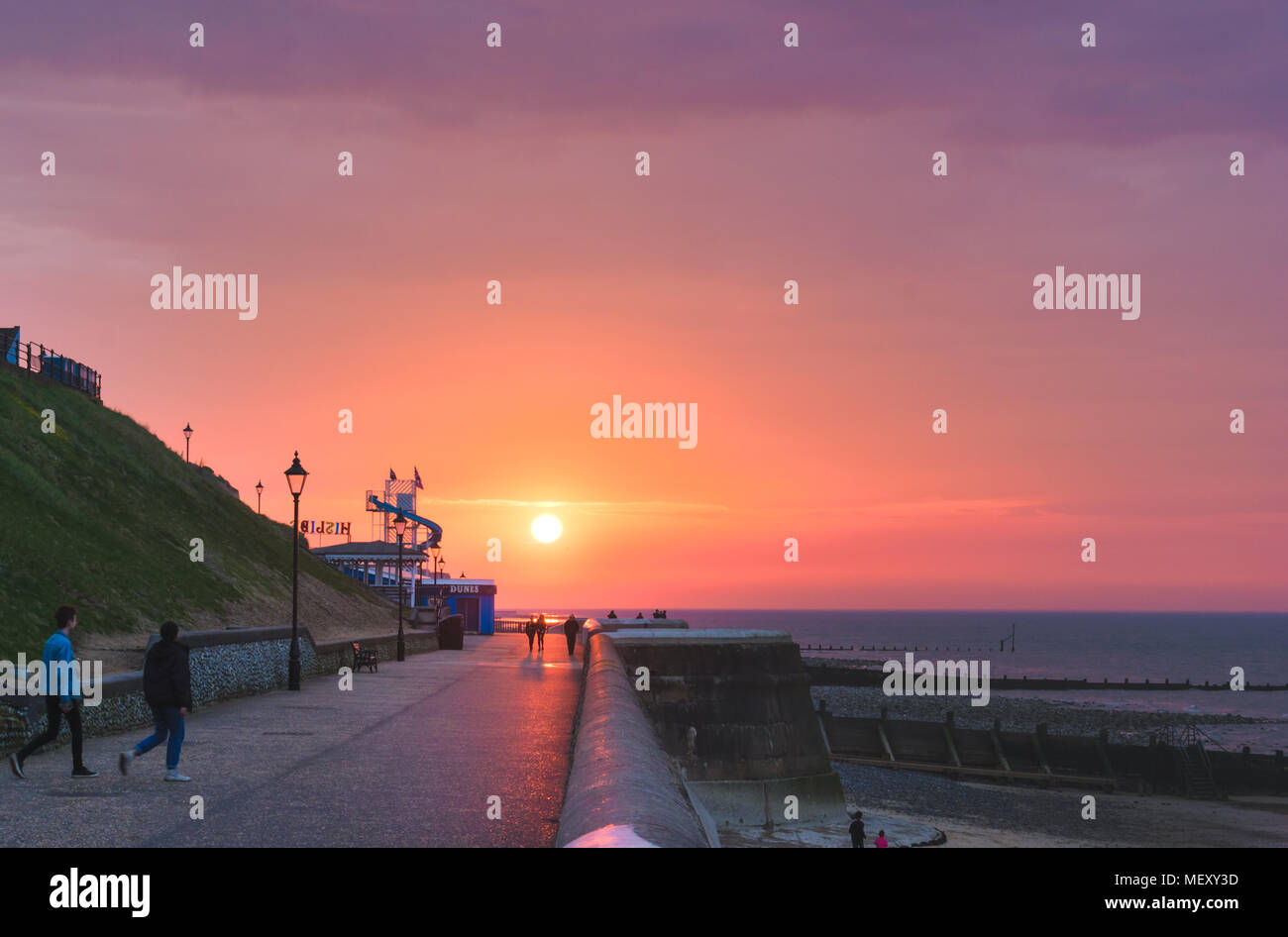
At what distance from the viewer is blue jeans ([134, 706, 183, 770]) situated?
12469mm

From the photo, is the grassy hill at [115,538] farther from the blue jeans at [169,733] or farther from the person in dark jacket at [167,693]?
the person in dark jacket at [167,693]

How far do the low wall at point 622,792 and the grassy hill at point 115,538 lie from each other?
21.4 meters

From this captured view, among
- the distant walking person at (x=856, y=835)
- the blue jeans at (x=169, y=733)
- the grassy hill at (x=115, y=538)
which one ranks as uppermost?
the grassy hill at (x=115, y=538)

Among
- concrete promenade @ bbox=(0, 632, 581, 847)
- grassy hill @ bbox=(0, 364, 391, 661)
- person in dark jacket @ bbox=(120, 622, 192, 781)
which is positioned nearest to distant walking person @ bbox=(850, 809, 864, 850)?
concrete promenade @ bbox=(0, 632, 581, 847)

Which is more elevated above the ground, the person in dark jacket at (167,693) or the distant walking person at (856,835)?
the person in dark jacket at (167,693)

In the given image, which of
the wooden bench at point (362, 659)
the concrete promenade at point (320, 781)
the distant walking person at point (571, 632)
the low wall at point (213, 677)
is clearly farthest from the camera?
the distant walking person at point (571, 632)

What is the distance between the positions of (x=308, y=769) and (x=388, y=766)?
95 cm

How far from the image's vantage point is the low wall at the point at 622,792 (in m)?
6.89

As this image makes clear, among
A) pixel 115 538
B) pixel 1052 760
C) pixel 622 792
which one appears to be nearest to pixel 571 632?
pixel 115 538

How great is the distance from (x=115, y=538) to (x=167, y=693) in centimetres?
3703

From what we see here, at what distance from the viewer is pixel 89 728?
16188 mm

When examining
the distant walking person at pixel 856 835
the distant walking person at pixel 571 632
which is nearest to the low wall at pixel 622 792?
the distant walking person at pixel 856 835
